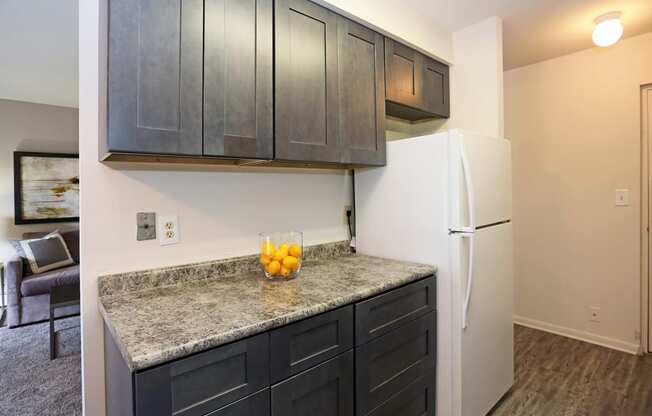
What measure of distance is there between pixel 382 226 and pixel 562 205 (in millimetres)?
1887

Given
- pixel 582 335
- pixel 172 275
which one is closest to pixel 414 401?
pixel 172 275

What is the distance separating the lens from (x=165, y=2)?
1.15m

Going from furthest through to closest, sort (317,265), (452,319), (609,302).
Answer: (609,302) → (317,265) → (452,319)

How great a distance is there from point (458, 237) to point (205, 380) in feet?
4.07

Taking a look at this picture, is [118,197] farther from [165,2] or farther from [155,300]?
[165,2]

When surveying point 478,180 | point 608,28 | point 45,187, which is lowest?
point 478,180

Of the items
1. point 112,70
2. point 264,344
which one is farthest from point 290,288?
point 112,70

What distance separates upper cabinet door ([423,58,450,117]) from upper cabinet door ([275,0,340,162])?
31.8 inches

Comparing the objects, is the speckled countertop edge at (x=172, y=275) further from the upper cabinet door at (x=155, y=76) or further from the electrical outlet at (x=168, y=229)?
the upper cabinet door at (x=155, y=76)

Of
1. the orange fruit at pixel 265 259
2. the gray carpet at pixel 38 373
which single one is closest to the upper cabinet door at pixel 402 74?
the orange fruit at pixel 265 259

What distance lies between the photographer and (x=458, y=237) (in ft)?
5.47

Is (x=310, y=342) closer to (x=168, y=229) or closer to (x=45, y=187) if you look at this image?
(x=168, y=229)

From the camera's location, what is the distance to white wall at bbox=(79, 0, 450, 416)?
50.1 inches

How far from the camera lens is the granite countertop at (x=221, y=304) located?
3.03 ft
